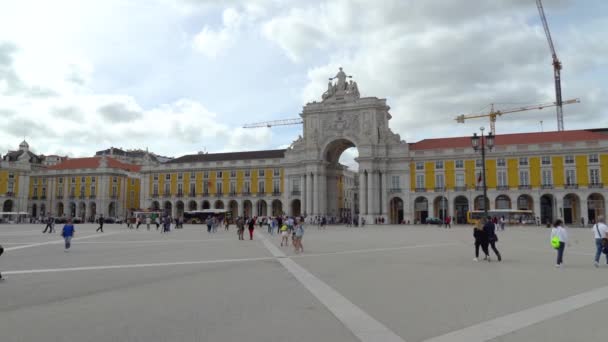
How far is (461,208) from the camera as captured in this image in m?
68.4

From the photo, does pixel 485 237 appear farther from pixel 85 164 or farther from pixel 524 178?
pixel 85 164

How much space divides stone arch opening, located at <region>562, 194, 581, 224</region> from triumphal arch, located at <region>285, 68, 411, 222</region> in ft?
67.1

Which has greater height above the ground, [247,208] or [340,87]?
[340,87]

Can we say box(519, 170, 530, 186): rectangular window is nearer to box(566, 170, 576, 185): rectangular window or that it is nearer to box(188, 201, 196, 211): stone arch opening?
box(566, 170, 576, 185): rectangular window

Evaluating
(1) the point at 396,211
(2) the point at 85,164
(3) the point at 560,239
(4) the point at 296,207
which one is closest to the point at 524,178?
(1) the point at 396,211

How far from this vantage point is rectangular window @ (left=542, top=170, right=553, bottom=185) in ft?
204

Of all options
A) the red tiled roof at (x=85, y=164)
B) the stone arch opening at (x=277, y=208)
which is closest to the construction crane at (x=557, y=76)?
the stone arch opening at (x=277, y=208)

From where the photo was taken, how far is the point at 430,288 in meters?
10.7

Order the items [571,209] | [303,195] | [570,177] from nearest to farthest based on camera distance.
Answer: [570,177] < [571,209] < [303,195]

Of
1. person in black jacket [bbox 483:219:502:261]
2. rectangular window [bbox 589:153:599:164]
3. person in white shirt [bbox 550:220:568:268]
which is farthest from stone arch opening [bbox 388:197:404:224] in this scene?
person in white shirt [bbox 550:220:568:268]

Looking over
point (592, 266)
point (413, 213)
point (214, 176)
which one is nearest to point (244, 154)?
point (214, 176)

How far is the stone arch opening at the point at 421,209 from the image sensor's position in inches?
2753

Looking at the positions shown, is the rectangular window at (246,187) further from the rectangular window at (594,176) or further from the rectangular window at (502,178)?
the rectangular window at (594,176)

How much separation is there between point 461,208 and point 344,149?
2088 cm
